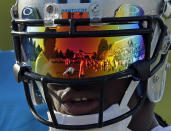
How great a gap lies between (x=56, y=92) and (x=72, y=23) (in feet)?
0.78

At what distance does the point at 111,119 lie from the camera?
3.17 ft

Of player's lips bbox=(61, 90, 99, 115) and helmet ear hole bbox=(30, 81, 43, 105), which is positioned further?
helmet ear hole bbox=(30, 81, 43, 105)

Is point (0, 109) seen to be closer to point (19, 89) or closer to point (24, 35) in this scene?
point (19, 89)

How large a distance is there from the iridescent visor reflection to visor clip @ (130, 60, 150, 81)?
0.03 metres

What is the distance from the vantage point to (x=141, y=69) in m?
0.94

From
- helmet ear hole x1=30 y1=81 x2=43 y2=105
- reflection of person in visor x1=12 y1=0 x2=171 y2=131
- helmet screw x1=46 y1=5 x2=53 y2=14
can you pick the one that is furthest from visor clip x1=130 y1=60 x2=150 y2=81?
helmet ear hole x1=30 y1=81 x2=43 y2=105

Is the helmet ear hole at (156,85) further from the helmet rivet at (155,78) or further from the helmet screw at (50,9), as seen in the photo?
the helmet screw at (50,9)

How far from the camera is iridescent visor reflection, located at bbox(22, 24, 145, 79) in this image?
3.11ft

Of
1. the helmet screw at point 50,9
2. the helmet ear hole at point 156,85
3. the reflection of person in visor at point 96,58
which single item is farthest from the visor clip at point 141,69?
the helmet screw at point 50,9

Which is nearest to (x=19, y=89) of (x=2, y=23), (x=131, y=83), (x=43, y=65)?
(x=2, y=23)

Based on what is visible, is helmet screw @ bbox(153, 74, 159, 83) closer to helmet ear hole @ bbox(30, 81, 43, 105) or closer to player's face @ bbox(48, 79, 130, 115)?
player's face @ bbox(48, 79, 130, 115)

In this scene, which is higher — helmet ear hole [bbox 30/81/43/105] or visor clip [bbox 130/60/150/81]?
visor clip [bbox 130/60/150/81]

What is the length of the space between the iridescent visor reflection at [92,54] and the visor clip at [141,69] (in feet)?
0.10

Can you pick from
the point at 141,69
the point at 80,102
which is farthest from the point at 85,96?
the point at 141,69
